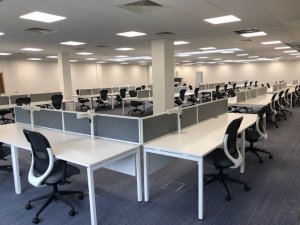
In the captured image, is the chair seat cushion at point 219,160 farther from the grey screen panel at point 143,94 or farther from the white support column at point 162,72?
the grey screen panel at point 143,94

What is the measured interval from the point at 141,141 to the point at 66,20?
299 cm

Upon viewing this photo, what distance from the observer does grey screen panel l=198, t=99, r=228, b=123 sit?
3.80m

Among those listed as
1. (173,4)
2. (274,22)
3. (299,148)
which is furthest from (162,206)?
(274,22)

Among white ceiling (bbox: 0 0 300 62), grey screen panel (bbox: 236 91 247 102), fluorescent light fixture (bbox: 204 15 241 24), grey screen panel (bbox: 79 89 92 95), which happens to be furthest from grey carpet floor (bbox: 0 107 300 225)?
grey screen panel (bbox: 79 89 92 95)

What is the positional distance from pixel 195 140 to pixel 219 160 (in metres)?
0.33

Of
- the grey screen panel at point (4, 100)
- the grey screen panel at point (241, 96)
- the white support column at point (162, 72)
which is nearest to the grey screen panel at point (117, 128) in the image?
the white support column at point (162, 72)

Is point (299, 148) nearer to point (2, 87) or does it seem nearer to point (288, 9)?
point (288, 9)

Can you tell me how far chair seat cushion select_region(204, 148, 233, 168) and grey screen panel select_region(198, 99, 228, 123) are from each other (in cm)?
98

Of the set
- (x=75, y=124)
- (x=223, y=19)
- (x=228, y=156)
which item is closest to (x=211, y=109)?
(x=228, y=156)

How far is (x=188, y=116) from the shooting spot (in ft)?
11.3

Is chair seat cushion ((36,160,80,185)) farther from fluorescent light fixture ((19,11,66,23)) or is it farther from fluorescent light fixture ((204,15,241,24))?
fluorescent light fixture ((204,15,241,24))

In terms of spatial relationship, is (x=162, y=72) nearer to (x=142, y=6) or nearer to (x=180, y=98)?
(x=180, y=98)

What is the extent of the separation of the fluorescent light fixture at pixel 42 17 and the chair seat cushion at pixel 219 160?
Result: 11.0ft

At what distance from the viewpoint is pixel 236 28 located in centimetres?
548
